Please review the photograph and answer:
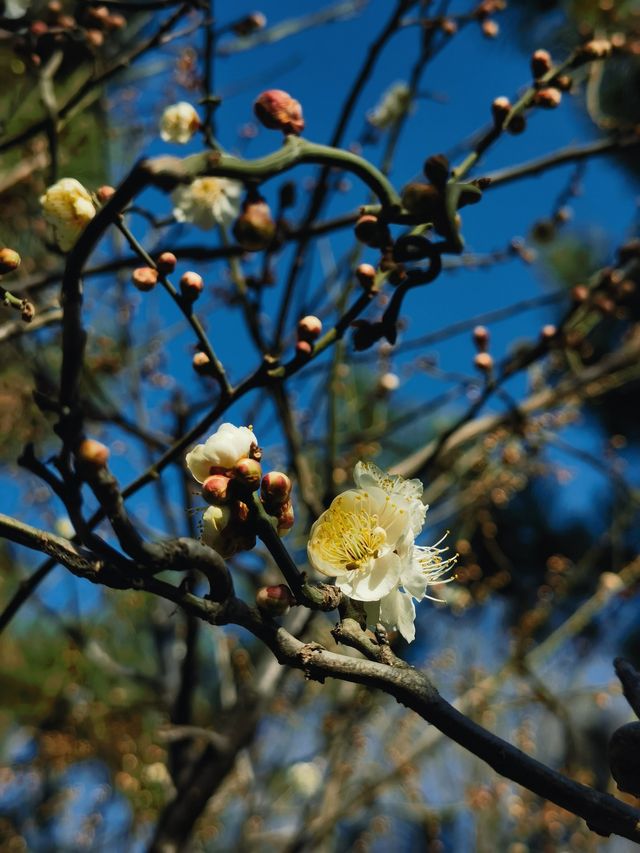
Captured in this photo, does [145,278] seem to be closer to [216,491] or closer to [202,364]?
[202,364]

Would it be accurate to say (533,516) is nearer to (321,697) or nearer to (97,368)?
(321,697)

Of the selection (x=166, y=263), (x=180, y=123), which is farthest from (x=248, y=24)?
(x=166, y=263)

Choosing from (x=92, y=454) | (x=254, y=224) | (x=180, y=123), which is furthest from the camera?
(x=180, y=123)

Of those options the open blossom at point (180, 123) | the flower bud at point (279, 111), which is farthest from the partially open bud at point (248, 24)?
the flower bud at point (279, 111)

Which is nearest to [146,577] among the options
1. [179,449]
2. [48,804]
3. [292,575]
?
[292,575]

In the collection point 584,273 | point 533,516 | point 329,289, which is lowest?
point 329,289

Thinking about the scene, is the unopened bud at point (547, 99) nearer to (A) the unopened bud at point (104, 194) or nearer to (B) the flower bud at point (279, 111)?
(B) the flower bud at point (279, 111)
